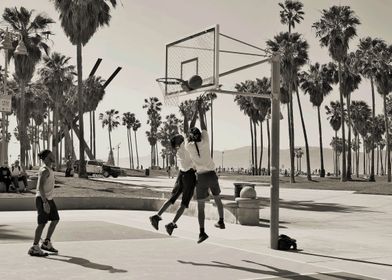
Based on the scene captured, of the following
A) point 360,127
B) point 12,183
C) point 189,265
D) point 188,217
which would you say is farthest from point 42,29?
point 360,127

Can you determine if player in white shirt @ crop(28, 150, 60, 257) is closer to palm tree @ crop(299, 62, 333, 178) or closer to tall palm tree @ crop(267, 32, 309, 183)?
tall palm tree @ crop(267, 32, 309, 183)

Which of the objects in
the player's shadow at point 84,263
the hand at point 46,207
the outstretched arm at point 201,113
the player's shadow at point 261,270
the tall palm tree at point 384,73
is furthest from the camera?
the tall palm tree at point 384,73

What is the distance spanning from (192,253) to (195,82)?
360 centimetres

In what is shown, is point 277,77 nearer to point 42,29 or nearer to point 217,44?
point 217,44

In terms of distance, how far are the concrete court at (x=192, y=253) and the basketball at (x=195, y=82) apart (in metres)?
3.13

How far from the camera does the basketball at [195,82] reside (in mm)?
10898

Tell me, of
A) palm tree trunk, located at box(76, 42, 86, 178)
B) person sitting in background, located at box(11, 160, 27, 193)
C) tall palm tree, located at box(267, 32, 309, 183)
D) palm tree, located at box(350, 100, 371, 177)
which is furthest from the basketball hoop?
palm tree, located at box(350, 100, 371, 177)

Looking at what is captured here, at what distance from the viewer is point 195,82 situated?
36.0ft

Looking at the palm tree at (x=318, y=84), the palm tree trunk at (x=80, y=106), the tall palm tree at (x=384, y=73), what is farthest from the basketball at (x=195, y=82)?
the palm tree at (x=318, y=84)

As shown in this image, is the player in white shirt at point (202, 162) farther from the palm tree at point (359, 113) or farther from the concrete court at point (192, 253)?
the palm tree at point (359, 113)

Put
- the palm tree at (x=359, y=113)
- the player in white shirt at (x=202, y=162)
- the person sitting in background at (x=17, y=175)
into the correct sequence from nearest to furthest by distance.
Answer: the player in white shirt at (x=202, y=162), the person sitting in background at (x=17, y=175), the palm tree at (x=359, y=113)

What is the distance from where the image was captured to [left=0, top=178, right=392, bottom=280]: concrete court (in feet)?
23.9

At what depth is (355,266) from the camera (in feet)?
26.5

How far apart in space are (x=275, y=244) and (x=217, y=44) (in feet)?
13.3
